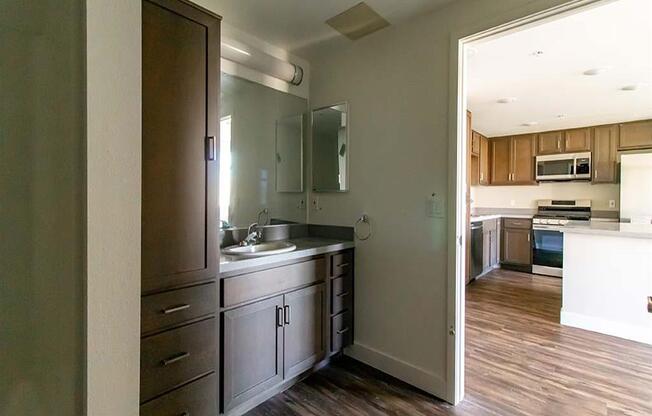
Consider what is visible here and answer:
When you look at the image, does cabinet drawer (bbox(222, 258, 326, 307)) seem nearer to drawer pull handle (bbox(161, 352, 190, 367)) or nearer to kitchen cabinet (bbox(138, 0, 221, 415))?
kitchen cabinet (bbox(138, 0, 221, 415))

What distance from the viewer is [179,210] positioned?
1.40m

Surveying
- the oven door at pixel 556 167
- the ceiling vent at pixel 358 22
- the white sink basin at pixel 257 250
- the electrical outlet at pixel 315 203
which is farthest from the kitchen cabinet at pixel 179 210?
the oven door at pixel 556 167

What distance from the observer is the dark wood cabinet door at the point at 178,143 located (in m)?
1.31

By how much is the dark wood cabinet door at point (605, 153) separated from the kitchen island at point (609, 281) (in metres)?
2.36

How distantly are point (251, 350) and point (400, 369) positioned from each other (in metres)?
1.05

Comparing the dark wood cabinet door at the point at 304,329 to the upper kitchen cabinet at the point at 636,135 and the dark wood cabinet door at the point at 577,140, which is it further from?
the upper kitchen cabinet at the point at 636,135

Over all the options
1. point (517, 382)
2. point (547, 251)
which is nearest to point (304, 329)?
point (517, 382)

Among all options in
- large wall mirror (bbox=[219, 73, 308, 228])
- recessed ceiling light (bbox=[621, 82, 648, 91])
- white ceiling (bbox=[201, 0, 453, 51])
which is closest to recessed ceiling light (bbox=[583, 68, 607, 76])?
recessed ceiling light (bbox=[621, 82, 648, 91])

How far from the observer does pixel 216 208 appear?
1.55 m

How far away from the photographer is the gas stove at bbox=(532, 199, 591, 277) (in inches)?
191

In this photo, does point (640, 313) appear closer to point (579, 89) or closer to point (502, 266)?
point (579, 89)

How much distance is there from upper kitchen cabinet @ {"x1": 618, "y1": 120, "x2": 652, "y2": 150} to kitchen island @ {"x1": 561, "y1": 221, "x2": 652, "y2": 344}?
244cm
